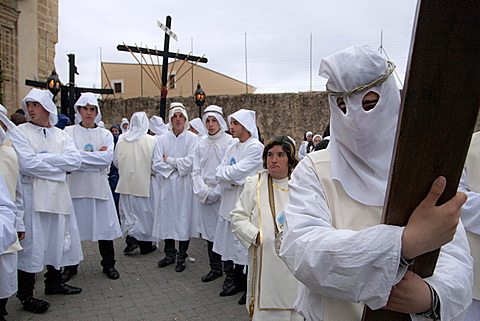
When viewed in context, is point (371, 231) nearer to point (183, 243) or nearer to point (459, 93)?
point (459, 93)

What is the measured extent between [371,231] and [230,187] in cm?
395

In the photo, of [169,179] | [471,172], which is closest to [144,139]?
[169,179]

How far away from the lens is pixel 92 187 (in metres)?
5.25

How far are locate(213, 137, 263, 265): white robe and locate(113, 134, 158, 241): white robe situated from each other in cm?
187

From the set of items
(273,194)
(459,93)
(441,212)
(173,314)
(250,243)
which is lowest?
(173,314)

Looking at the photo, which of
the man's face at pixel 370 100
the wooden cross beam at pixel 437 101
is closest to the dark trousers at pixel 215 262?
the man's face at pixel 370 100

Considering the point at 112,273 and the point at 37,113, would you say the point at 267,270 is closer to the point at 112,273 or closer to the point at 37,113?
→ the point at 112,273

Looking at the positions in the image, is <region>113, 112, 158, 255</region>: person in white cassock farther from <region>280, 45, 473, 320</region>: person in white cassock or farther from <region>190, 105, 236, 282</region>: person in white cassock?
<region>280, 45, 473, 320</region>: person in white cassock

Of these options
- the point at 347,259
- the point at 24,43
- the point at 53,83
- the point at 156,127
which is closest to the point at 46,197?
the point at 347,259

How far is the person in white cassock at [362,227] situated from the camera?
1.09 meters

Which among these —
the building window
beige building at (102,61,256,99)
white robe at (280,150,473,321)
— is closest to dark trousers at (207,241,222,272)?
white robe at (280,150,473,321)

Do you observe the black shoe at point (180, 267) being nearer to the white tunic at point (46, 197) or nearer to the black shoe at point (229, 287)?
the black shoe at point (229, 287)

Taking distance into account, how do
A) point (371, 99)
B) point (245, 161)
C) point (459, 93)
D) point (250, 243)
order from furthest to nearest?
point (245, 161)
point (250, 243)
point (371, 99)
point (459, 93)

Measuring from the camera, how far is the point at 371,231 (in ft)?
3.72
